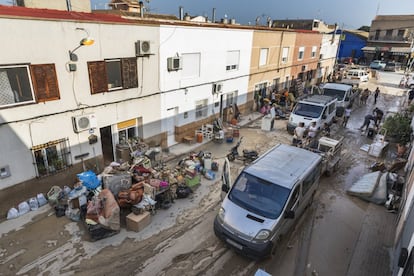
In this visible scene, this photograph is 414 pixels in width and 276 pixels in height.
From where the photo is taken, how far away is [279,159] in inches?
306

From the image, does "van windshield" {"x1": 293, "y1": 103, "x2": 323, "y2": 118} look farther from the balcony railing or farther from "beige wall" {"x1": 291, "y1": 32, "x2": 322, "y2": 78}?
the balcony railing

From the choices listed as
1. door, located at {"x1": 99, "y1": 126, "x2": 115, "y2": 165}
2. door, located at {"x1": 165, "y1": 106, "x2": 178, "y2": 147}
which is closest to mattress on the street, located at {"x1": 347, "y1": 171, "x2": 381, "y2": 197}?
door, located at {"x1": 165, "y1": 106, "x2": 178, "y2": 147}

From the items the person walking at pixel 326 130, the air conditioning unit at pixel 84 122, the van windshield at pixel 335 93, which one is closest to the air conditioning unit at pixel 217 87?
the person walking at pixel 326 130

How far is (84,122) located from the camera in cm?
Result: 930

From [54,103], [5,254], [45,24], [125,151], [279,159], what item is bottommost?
[5,254]

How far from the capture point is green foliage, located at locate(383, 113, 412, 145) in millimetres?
14086

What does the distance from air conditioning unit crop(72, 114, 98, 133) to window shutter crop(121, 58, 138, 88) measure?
6.37 ft

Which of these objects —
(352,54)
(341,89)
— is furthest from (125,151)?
(352,54)

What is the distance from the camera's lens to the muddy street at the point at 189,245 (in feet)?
21.0

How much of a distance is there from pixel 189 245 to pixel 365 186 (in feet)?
22.9

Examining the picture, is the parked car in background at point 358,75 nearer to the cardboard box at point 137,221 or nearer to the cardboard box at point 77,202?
the cardboard box at point 137,221

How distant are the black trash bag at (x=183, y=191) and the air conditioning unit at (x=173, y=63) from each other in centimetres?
579

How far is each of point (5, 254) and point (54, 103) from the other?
14.8ft

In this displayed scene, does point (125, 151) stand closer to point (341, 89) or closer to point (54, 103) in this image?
point (54, 103)
